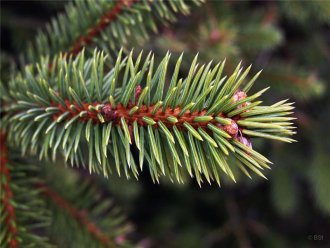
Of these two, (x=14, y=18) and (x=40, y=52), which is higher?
(x=14, y=18)

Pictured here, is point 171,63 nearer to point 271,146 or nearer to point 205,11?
point 205,11

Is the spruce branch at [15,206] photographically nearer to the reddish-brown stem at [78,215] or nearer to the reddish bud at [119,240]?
the reddish-brown stem at [78,215]

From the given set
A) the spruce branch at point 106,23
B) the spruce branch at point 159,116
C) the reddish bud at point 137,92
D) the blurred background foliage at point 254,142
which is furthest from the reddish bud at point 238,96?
the blurred background foliage at point 254,142

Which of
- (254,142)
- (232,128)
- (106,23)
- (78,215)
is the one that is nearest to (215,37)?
(254,142)

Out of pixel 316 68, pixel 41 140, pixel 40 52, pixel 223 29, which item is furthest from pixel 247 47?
pixel 41 140

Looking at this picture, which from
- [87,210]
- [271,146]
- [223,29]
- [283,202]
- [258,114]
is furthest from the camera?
[271,146]

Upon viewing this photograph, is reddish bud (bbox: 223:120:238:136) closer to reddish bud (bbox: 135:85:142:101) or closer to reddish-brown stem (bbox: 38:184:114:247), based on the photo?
reddish bud (bbox: 135:85:142:101)
